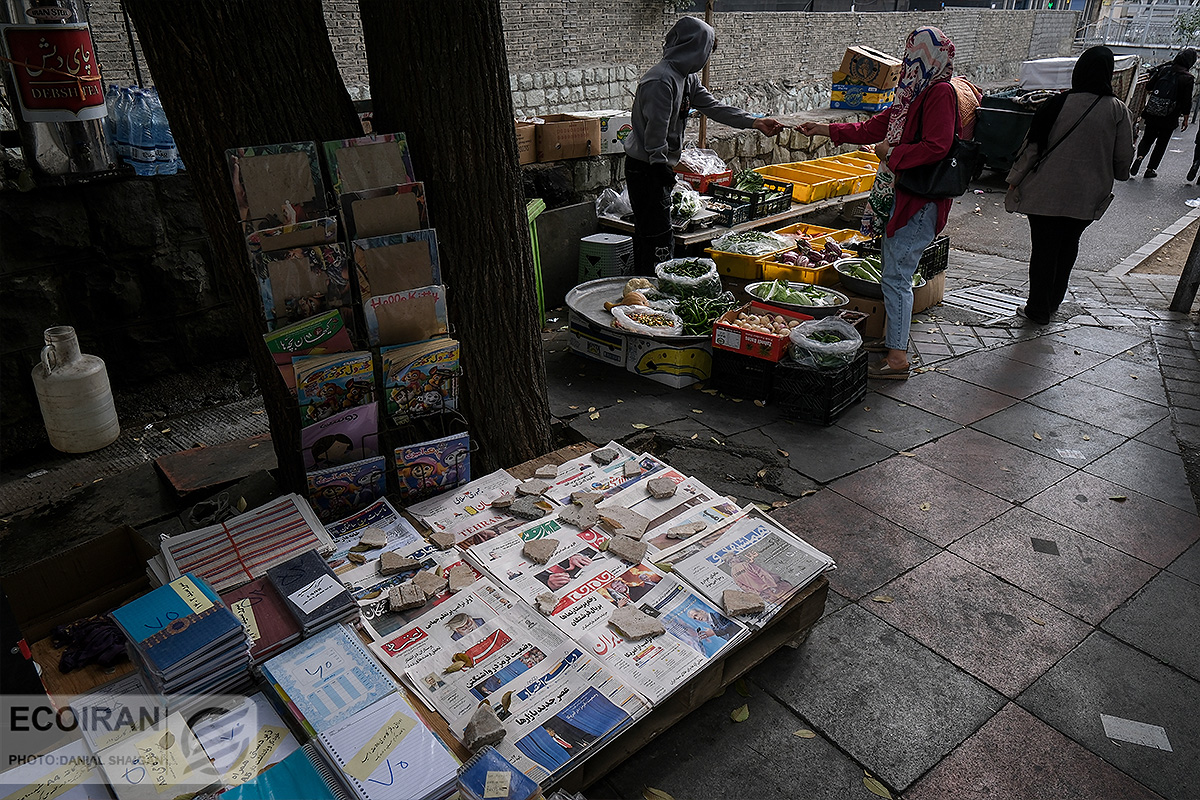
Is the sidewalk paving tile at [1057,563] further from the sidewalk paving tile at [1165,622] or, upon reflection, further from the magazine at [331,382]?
the magazine at [331,382]

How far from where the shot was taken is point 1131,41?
27.8 meters

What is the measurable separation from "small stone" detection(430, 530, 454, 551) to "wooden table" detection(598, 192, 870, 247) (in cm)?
432

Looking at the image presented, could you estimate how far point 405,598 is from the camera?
2.55 metres

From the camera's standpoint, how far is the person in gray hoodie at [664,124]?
560 centimetres

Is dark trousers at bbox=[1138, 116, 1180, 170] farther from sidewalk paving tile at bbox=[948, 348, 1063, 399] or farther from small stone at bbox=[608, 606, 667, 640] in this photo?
Result: small stone at bbox=[608, 606, 667, 640]

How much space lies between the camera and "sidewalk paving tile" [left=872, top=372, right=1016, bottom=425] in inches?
199

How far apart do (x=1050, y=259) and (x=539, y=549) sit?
5.72 meters

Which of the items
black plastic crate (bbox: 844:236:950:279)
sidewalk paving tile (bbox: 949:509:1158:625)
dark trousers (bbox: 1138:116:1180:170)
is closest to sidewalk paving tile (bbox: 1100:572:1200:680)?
sidewalk paving tile (bbox: 949:509:1158:625)

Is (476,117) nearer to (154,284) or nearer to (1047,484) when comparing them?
(154,284)

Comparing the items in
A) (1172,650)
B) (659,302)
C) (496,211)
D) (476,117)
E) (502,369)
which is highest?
(476,117)

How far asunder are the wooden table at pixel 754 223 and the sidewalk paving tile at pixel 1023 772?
4.80 m

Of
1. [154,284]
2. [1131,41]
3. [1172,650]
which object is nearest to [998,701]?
[1172,650]

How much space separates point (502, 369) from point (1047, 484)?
3.13m

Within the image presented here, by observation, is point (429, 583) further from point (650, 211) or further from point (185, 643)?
point (650, 211)
